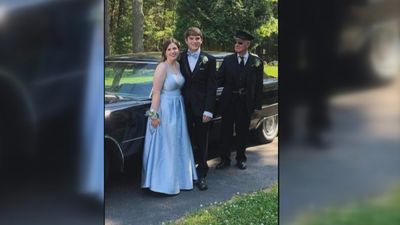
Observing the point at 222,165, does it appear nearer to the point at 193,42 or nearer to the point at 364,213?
the point at 193,42

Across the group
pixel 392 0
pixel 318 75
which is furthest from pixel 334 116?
pixel 392 0

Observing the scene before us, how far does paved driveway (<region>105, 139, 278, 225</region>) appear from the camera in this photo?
4.54 m

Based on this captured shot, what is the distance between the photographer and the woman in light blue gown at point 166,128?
4.93 m

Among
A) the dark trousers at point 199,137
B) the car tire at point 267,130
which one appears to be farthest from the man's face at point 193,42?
the car tire at point 267,130

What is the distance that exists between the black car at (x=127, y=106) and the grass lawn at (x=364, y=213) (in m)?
2.73

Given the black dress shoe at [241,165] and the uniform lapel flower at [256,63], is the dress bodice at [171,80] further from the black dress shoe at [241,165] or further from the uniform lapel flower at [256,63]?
the black dress shoe at [241,165]

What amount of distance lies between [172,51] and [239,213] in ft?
5.55

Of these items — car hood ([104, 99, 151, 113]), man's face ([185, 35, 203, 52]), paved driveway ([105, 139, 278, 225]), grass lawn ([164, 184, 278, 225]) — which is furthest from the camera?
man's face ([185, 35, 203, 52])

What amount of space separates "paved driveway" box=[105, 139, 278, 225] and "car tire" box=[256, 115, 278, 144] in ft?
3.01

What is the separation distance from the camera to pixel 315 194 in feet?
7.75

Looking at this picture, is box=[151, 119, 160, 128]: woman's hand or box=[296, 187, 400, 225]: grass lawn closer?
box=[296, 187, 400, 225]: grass lawn

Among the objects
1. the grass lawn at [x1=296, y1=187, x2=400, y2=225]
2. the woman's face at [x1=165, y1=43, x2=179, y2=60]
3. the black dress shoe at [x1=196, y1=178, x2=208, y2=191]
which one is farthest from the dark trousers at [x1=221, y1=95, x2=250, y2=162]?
the grass lawn at [x1=296, y1=187, x2=400, y2=225]

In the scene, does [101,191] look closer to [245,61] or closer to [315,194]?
[315,194]

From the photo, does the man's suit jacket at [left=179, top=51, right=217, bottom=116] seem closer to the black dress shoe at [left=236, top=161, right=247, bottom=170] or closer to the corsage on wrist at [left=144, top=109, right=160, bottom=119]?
the corsage on wrist at [left=144, top=109, right=160, bottom=119]
